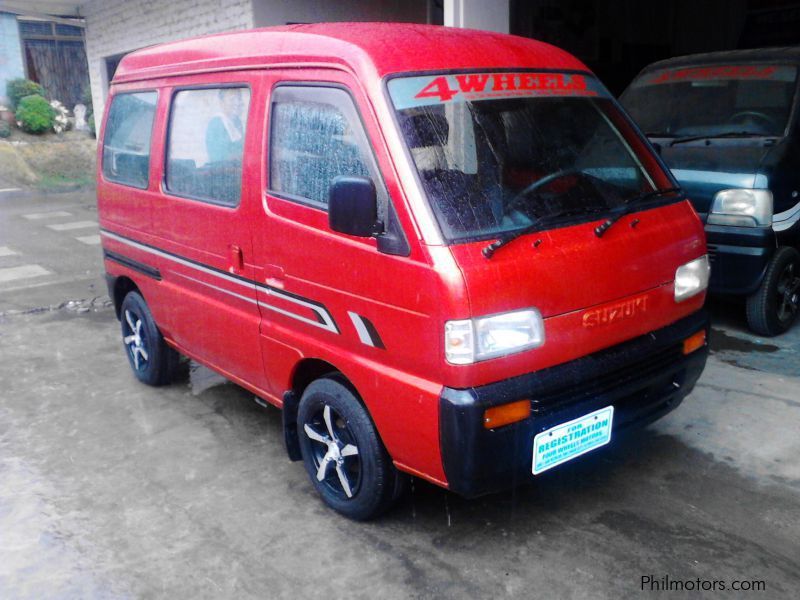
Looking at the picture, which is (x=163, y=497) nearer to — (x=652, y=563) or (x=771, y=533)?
(x=652, y=563)

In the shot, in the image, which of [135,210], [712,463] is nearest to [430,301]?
[712,463]

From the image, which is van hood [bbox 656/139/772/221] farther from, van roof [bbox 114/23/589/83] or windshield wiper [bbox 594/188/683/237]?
van roof [bbox 114/23/589/83]

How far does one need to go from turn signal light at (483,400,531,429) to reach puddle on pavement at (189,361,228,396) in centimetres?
284

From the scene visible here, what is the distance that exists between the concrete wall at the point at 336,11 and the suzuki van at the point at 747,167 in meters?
4.30

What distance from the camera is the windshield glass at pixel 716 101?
19.3ft

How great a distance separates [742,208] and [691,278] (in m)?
2.16

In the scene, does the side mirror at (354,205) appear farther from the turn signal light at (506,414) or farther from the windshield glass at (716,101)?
the windshield glass at (716,101)

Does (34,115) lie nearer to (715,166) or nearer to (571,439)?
(715,166)

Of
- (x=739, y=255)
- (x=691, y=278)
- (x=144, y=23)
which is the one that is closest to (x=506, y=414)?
(x=691, y=278)

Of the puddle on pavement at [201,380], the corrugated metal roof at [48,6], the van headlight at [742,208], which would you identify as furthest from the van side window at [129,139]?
the corrugated metal roof at [48,6]

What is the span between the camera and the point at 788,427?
164 inches

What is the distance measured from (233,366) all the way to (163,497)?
Result: 2.43 ft

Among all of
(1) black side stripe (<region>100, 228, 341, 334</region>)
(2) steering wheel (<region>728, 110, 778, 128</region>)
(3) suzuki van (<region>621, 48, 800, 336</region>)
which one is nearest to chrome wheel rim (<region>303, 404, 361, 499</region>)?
(1) black side stripe (<region>100, 228, 341, 334</region>)

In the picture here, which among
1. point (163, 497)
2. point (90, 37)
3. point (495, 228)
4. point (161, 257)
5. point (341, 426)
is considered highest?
point (90, 37)
